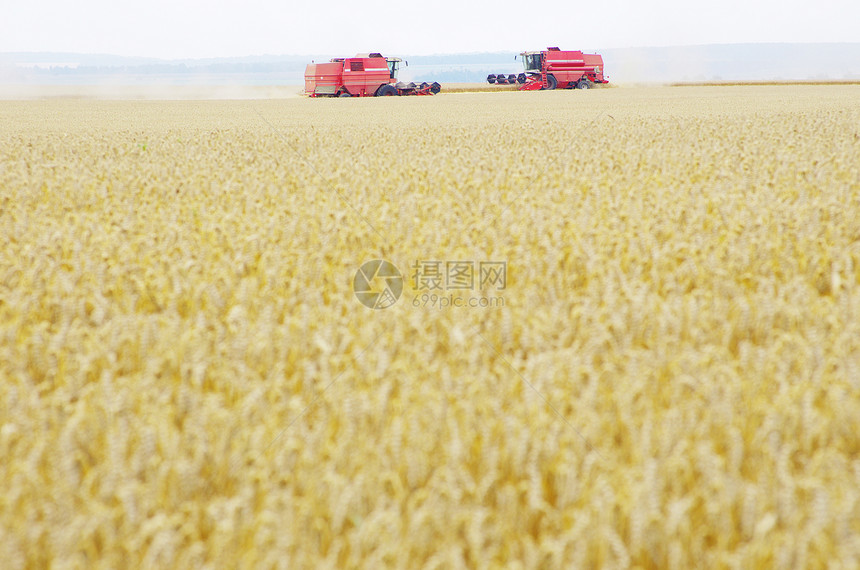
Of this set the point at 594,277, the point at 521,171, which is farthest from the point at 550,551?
the point at 521,171

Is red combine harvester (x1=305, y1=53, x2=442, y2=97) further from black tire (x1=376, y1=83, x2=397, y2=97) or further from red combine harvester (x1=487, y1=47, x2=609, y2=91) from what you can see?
red combine harvester (x1=487, y1=47, x2=609, y2=91)

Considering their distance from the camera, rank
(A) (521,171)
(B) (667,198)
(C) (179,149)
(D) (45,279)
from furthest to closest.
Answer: (C) (179,149), (A) (521,171), (B) (667,198), (D) (45,279)

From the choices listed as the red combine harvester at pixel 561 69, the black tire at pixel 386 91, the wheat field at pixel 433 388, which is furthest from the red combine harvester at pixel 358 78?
the wheat field at pixel 433 388

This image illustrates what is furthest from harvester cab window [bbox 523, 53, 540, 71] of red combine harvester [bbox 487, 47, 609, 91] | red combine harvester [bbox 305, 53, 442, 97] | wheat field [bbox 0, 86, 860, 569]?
wheat field [bbox 0, 86, 860, 569]

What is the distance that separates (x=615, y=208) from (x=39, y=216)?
4.37 m

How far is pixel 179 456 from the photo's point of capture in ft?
7.24

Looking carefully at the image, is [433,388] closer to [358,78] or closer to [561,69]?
[358,78]

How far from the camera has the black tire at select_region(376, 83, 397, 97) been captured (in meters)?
36.8

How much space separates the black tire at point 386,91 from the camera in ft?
121

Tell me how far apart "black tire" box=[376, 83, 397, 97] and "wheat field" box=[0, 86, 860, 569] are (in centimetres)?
3192

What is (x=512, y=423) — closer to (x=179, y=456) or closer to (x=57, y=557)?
(x=179, y=456)

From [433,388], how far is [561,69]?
132ft

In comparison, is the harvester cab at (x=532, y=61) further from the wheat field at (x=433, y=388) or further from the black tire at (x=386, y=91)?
the wheat field at (x=433, y=388)

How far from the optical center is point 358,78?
36250 millimetres
